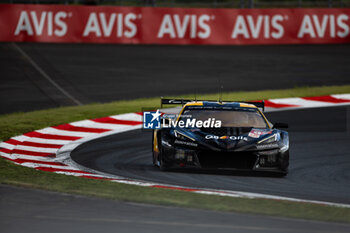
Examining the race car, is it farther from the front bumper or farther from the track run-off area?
the track run-off area

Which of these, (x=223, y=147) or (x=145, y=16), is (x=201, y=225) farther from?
(x=145, y=16)

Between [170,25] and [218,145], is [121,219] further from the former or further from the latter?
[170,25]

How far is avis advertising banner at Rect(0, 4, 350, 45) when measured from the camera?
29.1 metres

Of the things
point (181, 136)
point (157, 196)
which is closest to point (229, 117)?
point (181, 136)

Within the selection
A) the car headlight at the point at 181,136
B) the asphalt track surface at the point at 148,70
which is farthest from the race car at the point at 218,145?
the asphalt track surface at the point at 148,70

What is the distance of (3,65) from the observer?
87.6 ft

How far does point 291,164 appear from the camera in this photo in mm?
12906

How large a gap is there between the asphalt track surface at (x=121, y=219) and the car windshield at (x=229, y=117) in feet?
13.0

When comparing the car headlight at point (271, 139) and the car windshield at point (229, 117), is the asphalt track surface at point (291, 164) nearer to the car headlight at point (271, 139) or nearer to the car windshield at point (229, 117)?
the car headlight at point (271, 139)

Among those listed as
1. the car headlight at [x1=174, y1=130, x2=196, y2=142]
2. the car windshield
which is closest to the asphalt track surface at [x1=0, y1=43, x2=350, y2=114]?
the car windshield

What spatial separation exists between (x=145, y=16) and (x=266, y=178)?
1956 cm

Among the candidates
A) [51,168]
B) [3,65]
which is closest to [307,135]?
[51,168]

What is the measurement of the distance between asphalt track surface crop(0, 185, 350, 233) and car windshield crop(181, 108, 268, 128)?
13.0 ft

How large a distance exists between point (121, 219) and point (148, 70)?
19.6 meters
